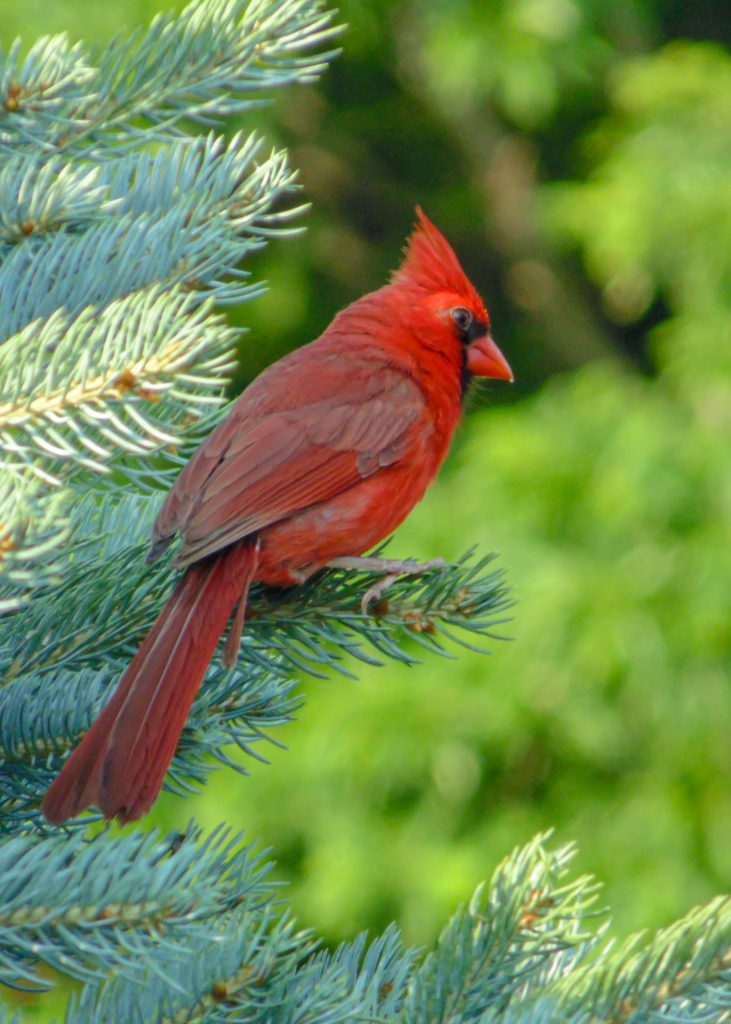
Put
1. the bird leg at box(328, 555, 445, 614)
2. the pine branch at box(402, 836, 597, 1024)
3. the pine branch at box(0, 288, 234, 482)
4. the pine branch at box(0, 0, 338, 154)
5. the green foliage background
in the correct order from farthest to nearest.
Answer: the green foliage background
the bird leg at box(328, 555, 445, 614)
the pine branch at box(0, 0, 338, 154)
the pine branch at box(402, 836, 597, 1024)
the pine branch at box(0, 288, 234, 482)

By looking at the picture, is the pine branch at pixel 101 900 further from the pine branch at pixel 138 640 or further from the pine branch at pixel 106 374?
the pine branch at pixel 138 640

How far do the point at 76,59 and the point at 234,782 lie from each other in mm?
3180

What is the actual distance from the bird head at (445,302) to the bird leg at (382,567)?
27.1 inches

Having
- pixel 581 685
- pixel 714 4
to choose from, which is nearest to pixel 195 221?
pixel 581 685

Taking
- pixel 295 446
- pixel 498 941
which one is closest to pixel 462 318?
pixel 295 446

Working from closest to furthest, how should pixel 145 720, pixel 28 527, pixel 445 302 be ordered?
pixel 28 527, pixel 145 720, pixel 445 302

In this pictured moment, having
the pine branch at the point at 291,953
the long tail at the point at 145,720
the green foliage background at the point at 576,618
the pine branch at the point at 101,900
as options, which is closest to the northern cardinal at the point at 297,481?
the long tail at the point at 145,720

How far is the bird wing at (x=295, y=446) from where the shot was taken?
1.99 meters

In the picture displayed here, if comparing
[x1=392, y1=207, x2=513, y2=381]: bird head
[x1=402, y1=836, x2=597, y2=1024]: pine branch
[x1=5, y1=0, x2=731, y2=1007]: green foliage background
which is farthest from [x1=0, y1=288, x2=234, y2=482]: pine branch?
[x1=5, y1=0, x2=731, y2=1007]: green foliage background

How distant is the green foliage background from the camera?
3.92 m

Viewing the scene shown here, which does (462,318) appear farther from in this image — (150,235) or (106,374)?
(106,374)

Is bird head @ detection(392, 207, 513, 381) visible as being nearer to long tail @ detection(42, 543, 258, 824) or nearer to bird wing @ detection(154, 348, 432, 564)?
bird wing @ detection(154, 348, 432, 564)

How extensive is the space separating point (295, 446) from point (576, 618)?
6.17 ft

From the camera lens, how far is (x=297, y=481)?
223 cm
